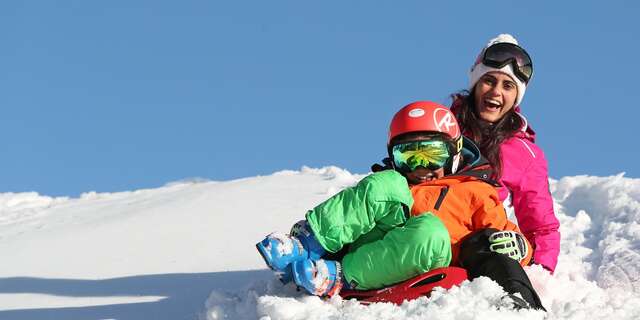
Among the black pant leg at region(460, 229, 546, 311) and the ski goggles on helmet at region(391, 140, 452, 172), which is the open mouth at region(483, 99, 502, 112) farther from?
the black pant leg at region(460, 229, 546, 311)

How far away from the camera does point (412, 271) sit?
493cm

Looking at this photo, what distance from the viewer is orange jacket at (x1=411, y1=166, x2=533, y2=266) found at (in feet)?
17.4

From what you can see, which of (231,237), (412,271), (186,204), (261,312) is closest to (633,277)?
(412,271)

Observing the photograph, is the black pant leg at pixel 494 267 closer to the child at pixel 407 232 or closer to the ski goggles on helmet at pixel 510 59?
the child at pixel 407 232

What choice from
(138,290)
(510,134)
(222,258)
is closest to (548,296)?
(510,134)

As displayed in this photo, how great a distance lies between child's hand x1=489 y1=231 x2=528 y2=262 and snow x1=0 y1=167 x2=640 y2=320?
31cm

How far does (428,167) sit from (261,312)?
1.18m

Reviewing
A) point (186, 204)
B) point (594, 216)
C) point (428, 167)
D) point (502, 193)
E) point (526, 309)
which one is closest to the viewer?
point (526, 309)

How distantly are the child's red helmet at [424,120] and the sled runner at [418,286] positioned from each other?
849 millimetres

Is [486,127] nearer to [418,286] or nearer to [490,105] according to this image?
[490,105]

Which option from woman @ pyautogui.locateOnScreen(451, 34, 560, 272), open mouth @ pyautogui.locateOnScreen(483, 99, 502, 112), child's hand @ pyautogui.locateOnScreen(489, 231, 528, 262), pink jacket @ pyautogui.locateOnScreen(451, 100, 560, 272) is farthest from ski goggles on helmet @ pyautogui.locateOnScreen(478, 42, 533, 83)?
child's hand @ pyautogui.locateOnScreen(489, 231, 528, 262)

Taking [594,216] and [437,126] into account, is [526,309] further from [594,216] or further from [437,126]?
[594,216]

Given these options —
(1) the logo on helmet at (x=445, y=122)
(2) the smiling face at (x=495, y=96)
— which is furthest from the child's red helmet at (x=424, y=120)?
(2) the smiling face at (x=495, y=96)

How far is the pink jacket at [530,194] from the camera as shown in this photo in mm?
6238
